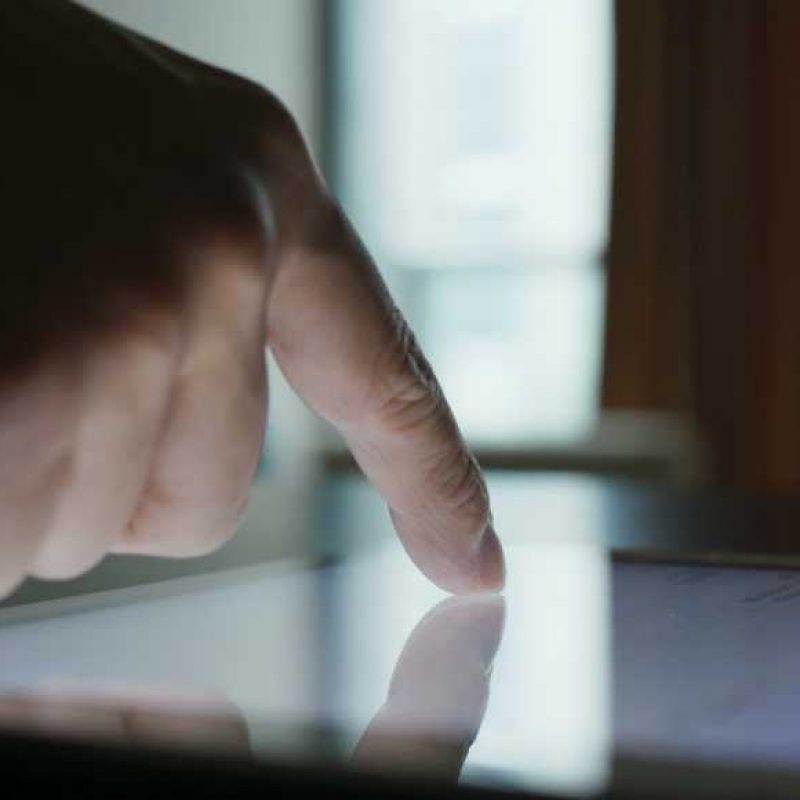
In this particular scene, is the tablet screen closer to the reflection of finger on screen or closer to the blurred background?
the reflection of finger on screen

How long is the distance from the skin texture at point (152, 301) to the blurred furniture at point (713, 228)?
155 inches

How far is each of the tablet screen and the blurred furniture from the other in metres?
3.67

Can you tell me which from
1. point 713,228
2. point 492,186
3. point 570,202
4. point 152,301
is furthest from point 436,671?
point 492,186

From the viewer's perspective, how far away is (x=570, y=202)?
460 centimetres

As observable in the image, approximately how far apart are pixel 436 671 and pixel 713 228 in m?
4.00

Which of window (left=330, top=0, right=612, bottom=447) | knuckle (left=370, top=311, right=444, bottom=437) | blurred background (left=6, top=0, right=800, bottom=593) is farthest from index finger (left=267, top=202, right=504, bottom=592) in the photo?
window (left=330, top=0, right=612, bottom=447)

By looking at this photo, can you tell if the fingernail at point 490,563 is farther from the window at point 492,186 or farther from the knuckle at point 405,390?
the window at point 492,186

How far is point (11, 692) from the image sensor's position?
467 millimetres

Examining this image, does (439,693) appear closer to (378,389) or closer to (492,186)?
(378,389)

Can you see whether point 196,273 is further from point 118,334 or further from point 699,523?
point 699,523

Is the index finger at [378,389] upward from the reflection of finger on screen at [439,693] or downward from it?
upward

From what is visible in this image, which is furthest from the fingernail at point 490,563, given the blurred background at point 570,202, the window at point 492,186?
the window at point 492,186

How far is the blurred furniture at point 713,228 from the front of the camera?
4.30 m

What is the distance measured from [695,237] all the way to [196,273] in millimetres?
4087
